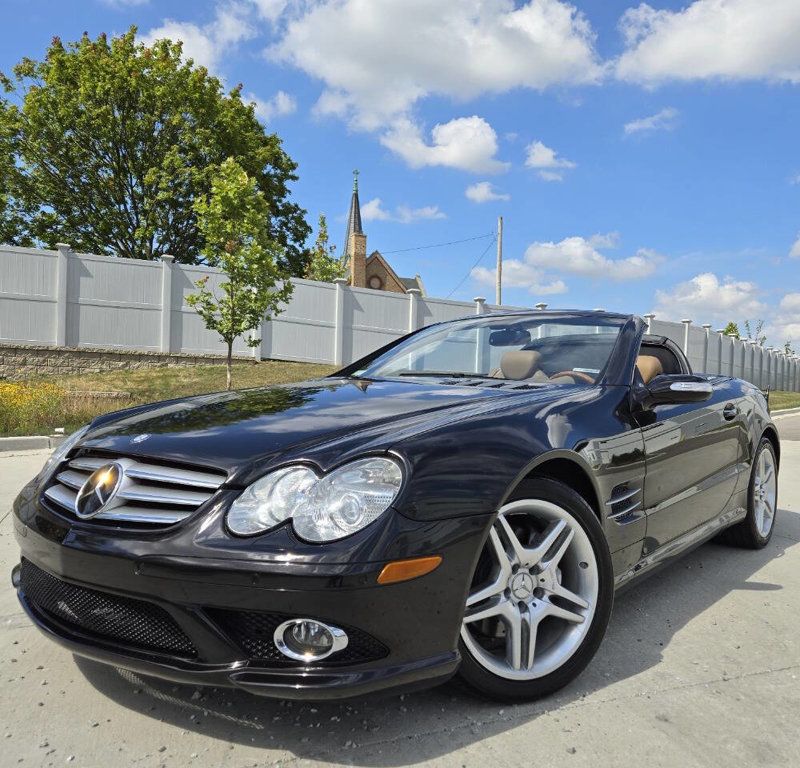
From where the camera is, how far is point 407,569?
1.85m

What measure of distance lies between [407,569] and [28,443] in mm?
7916

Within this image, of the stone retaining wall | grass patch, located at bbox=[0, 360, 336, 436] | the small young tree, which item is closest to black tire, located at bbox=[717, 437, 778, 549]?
grass patch, located at bbox=[0, 360, 336, 436]

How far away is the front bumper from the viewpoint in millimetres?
1775

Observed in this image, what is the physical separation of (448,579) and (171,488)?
83 centimetres

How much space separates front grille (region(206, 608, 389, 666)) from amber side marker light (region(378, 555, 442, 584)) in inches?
6.6

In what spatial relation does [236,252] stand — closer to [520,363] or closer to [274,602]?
[520,363]

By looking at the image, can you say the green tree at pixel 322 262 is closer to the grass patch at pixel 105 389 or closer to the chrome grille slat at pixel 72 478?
the grass patch at pixel 105 389

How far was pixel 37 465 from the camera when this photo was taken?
23.4 feet

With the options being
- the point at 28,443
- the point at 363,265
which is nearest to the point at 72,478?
the point at 28,443

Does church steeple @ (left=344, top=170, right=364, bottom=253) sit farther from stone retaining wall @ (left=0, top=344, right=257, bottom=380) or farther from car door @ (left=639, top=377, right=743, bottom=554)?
car door @ (left=639, top=377, right=743, bottom=554)

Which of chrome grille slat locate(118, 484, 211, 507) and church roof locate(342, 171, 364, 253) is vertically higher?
church roof locate(342, 171, 364, 253)

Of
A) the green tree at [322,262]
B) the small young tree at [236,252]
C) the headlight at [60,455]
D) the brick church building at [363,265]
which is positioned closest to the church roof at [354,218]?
the brick church building at [363,265]

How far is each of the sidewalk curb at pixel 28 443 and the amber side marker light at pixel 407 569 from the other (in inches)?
304

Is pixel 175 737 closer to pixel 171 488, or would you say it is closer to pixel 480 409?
pixel 171 488
